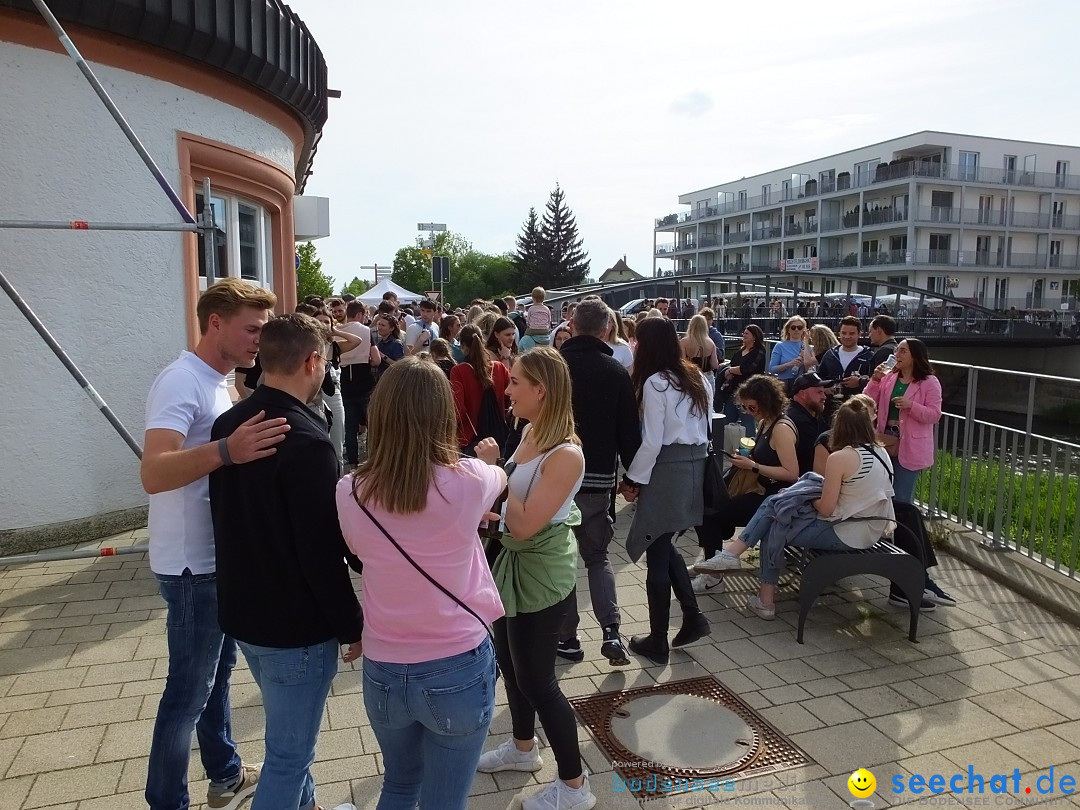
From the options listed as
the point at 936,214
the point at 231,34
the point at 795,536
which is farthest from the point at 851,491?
the point at 936,214

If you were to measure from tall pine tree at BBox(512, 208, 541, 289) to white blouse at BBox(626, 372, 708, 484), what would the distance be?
76.7 meters

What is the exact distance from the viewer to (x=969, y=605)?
198 inches

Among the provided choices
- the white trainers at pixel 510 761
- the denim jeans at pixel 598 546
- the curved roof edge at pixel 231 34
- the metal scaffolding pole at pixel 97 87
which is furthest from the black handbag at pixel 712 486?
the curved roof edge at pixel 231 34

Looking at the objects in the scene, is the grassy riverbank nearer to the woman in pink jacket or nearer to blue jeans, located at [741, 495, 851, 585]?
the woman in pink jacket

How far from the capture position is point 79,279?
5.92 metres

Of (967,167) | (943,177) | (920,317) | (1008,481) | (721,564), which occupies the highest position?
(967,167)

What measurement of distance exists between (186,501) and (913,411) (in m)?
5.00

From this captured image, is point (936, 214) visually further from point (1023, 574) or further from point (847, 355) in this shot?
point (1023, 574)

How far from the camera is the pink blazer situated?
18.6ft

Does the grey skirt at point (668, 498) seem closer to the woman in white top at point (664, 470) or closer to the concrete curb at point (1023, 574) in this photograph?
the woman in white top at point (664, 470)

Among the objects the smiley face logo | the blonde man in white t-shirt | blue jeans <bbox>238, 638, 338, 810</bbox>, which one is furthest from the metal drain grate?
the blonde man in white t-shirt

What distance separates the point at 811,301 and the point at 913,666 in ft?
101

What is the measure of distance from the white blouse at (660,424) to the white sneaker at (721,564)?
1.23 metres

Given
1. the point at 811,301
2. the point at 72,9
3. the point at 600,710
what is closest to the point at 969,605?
the point at 600,710
